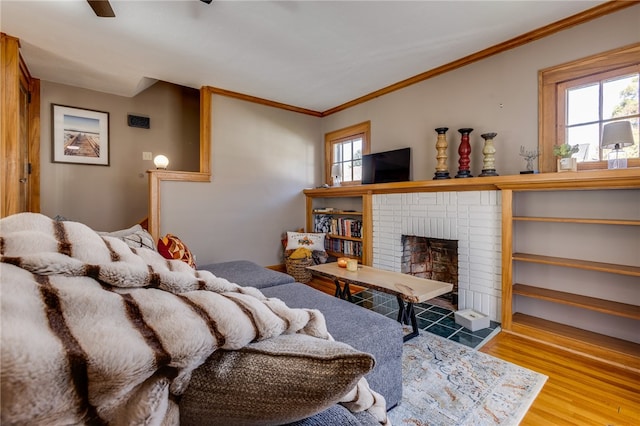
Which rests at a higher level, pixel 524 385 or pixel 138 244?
pixel 138 244

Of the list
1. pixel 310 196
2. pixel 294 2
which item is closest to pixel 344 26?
pixel 294 2

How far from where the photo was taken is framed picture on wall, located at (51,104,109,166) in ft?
11.7

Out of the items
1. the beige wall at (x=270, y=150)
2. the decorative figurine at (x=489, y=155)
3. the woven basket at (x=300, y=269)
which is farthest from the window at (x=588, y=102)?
the woven basket at (x=300, y=269)

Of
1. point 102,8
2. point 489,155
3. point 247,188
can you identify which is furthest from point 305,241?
point 102,8

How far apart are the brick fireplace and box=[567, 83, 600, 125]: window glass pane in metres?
0.82

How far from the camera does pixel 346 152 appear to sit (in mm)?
4531

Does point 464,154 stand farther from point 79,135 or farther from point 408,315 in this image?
point 79,135

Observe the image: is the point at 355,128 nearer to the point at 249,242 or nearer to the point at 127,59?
the point at 249,242

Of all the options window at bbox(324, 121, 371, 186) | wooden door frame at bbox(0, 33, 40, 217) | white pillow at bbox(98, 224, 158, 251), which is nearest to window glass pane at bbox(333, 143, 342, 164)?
window at bbox(324, 121, 371, 186)

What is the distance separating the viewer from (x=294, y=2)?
6.99ft

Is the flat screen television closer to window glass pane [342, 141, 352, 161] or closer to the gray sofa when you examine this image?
window glass pane [342, 141, 352, 161]

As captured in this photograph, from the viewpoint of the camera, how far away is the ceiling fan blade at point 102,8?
6.27ft

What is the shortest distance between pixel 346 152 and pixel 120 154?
124 inches

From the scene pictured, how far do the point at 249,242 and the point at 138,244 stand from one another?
201cm
